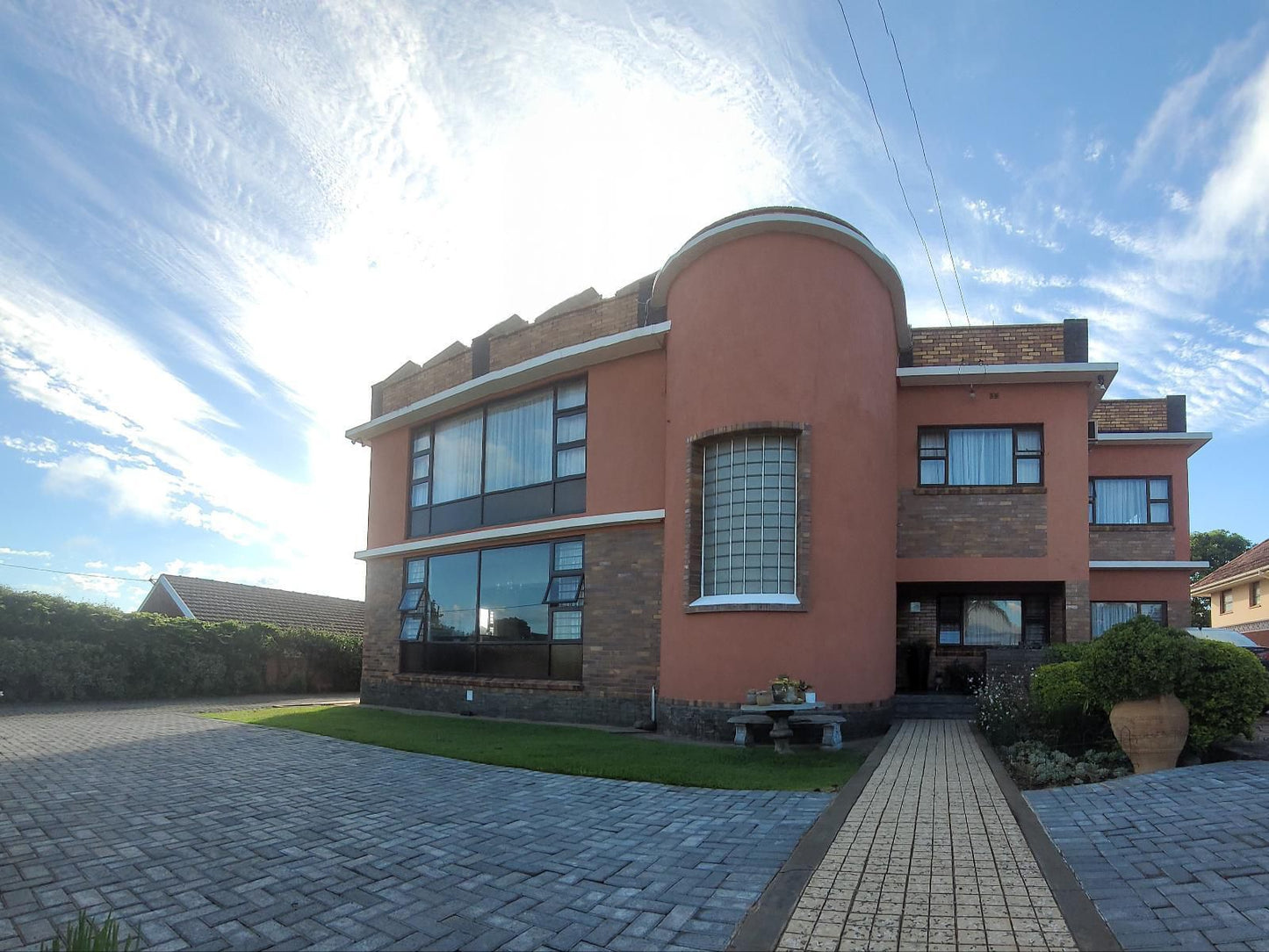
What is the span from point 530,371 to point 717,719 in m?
6.94

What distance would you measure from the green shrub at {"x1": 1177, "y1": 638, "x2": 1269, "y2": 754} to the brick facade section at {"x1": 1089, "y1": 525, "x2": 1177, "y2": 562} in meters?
11.7

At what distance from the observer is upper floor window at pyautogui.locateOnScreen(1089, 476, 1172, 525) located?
736 inches

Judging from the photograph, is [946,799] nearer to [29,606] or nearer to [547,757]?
[547,757]

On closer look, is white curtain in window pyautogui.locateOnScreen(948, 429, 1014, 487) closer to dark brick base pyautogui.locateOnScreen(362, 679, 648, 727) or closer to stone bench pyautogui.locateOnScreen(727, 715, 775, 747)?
stone bench pyautogui.locateOnScreen(727, 715, 775, 747)

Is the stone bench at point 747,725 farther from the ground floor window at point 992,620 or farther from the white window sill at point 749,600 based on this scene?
the ground floor window at point 992,620

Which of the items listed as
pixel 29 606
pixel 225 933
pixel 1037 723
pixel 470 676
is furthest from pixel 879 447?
pixel 29 606

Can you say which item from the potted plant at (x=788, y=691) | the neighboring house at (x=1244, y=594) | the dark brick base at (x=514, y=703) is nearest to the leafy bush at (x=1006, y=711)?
the potted plant at (x=788, y=691)

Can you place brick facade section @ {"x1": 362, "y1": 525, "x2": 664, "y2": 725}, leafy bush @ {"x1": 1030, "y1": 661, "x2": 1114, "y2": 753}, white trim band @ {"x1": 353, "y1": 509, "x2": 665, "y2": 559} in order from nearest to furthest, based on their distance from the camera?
leafy bush @ {"x1": 1030, "y1": 661, "x2": 1114, "y2": 753} → brick facade section @ {"x1": 362, "y1": 525, "x2": 664, "y2": 725} → white trim band @ {"x1": 353, "y1": 509, "x2": 665, "y2": 559}

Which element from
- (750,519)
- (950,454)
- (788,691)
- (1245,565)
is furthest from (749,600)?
(1245,565)

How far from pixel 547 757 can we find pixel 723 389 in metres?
5.36

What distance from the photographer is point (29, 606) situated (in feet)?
58.6

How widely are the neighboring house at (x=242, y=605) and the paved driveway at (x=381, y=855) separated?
738 inches

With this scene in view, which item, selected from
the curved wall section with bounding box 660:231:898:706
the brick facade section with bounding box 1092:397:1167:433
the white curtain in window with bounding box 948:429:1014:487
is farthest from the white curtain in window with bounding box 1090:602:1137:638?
the curved wall section with bounding box 660:231:898:706

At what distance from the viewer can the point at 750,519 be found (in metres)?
11.3
